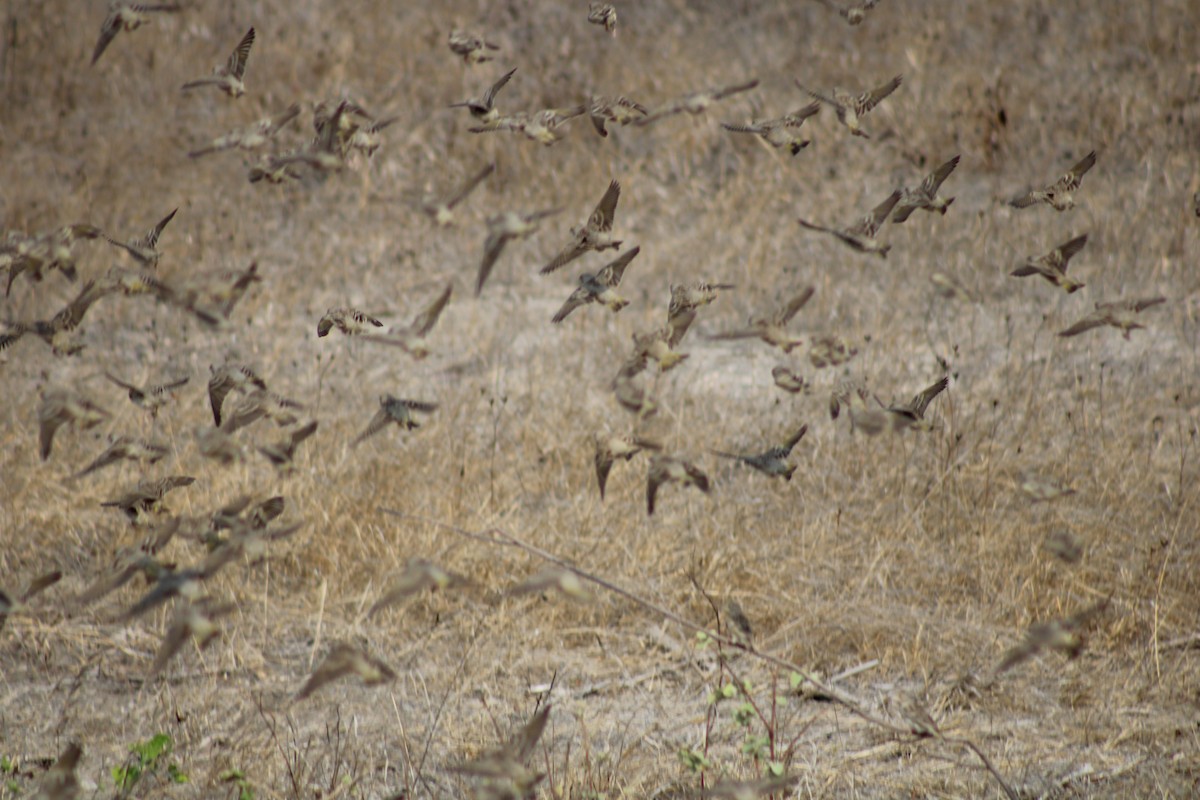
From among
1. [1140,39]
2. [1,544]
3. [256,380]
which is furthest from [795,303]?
[1140,39]

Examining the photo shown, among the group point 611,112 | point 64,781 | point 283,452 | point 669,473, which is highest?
point 611,112

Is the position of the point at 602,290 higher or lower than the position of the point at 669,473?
higher

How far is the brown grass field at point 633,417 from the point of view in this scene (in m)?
3.75

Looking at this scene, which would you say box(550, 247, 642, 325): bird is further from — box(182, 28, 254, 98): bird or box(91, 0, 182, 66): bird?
box(91, 0, 182, 66): bird

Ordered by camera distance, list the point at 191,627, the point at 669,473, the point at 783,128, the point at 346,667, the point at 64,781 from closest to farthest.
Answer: the point at 64,781 < the point at 346,667 < the point at 191,627 < the point at 669,473 < the point at 783,128

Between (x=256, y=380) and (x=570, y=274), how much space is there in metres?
4.07

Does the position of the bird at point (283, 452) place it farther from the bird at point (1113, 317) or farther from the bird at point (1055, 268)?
the bird at point (1113, 317)

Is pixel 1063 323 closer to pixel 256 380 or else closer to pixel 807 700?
pixel 807 700

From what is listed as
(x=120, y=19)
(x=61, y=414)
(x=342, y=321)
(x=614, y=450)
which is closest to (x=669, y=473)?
(x=614, y=450)

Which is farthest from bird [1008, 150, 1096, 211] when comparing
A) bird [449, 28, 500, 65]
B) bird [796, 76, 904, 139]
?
→ bird [449, 28, 500, 65]

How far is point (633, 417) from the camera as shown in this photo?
5.68 metres

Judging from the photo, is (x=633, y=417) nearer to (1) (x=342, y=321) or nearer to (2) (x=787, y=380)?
(2) (x=787, y=380)

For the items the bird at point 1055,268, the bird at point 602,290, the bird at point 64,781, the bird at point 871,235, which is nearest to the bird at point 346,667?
the bird at point 64,781

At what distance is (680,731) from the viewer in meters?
3.76
